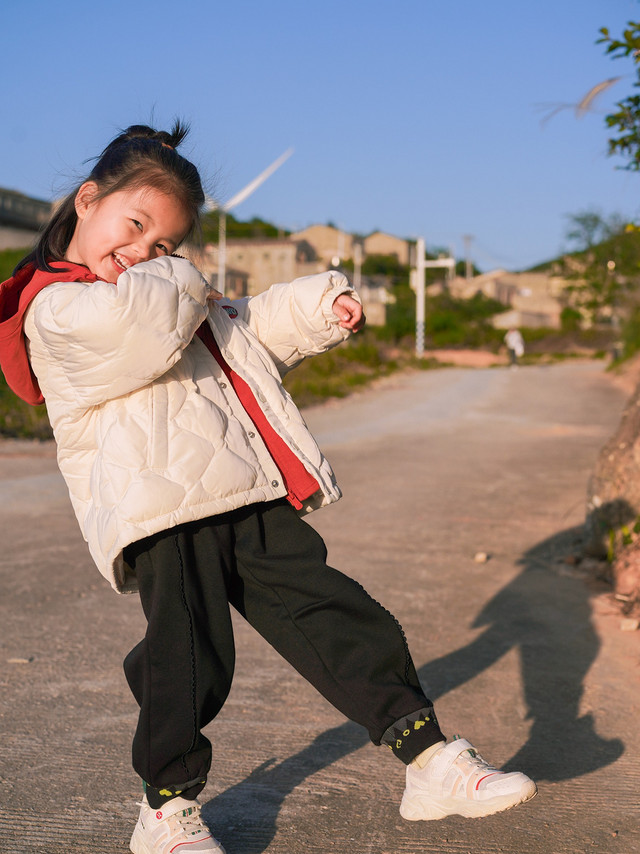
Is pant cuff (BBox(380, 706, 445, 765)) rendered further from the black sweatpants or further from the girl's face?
the girl's face

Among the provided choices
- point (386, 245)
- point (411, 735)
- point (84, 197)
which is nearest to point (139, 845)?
point (411, 735)

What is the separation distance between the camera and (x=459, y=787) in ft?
6.70

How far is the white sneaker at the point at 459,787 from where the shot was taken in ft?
6.58

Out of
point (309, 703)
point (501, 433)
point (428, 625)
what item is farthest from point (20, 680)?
point (501, 433)

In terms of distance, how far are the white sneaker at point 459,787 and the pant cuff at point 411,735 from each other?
3 cm

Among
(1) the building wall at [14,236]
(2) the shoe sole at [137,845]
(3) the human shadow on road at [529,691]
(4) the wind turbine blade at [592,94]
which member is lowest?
(3) the human shadow on road at [529,691]

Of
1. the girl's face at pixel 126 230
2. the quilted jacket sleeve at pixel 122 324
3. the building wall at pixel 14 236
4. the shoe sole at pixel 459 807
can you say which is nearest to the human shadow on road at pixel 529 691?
the shoe sole at pixel 459 807

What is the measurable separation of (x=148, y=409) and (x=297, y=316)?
511 mm

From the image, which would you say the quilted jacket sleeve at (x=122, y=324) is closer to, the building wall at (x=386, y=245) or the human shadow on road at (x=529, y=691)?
the human shadow on road at (x=529, y=691)

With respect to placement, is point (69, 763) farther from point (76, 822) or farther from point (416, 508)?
point (416, 508)

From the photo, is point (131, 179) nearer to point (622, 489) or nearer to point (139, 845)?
point (139, 845)

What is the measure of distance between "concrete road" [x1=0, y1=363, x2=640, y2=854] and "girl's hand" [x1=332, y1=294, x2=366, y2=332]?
122 cm

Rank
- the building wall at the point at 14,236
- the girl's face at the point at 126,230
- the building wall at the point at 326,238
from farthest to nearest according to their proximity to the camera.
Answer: the building wall at the point at 326,238 → the building wall at the point at 14,236 → the girl's face at the point at 126,230

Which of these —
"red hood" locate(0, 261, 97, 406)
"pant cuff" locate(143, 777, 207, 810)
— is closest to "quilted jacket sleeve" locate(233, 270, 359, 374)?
"red hood" locate(0, 261, 97, 406)
